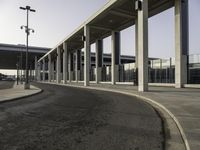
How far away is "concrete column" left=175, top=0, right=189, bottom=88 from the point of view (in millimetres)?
31031

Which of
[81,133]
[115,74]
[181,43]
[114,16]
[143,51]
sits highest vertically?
[114,16]

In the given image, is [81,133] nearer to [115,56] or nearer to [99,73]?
[115,56]

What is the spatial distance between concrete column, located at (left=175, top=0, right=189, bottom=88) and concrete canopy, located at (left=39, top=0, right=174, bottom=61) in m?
2.06

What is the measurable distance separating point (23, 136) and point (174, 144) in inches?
150

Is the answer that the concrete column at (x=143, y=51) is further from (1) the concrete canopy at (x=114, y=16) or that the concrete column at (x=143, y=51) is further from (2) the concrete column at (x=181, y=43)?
(1) the concrete canopy at (x=114, y=16)

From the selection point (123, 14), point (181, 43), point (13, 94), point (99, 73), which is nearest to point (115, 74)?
point (99, 73)

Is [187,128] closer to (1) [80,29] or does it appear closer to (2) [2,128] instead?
(2) [2,128]

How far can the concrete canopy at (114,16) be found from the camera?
3466 cm

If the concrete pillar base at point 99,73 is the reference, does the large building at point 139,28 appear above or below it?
above

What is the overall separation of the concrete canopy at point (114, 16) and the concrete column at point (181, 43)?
2.06 meters

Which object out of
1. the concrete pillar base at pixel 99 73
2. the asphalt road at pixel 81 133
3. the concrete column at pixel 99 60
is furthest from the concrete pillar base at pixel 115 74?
the asphalt road at pixel 81 133

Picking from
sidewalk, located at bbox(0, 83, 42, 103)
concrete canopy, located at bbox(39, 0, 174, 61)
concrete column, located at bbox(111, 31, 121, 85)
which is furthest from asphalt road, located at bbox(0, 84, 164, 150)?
concrete column, located at bbox(111, 31, 121, 85)

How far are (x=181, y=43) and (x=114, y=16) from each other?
13.0 metres

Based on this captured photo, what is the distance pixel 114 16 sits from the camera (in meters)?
40.8
